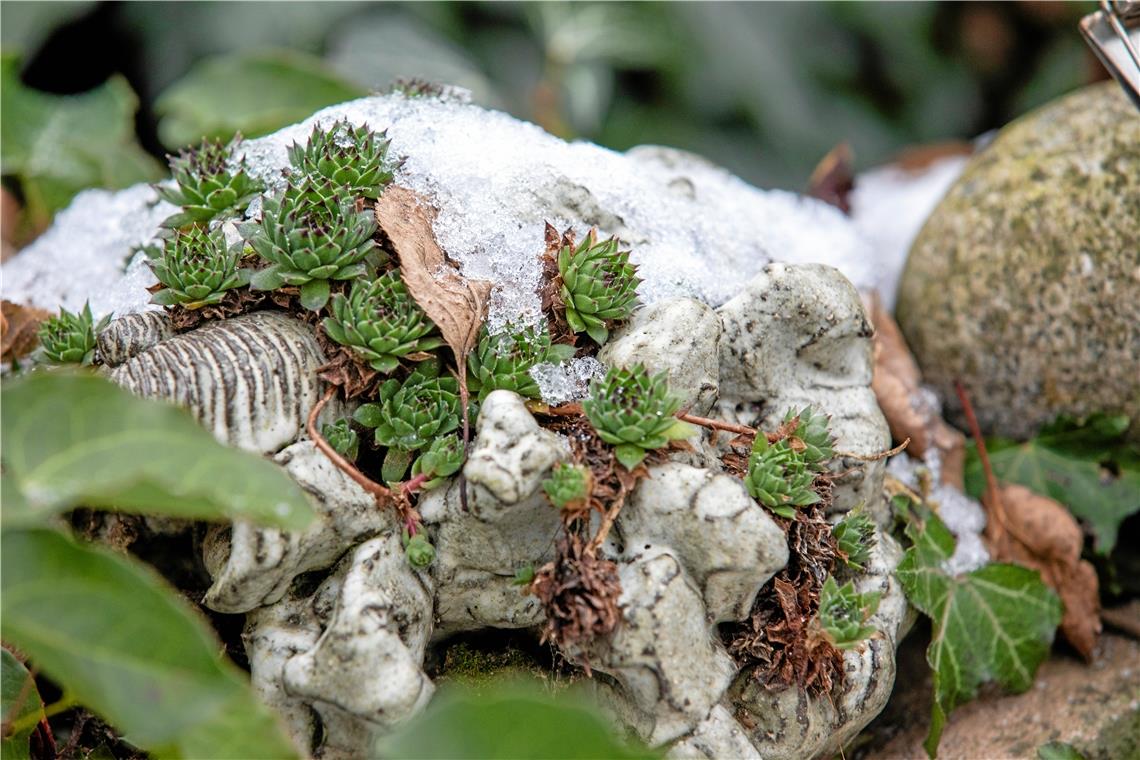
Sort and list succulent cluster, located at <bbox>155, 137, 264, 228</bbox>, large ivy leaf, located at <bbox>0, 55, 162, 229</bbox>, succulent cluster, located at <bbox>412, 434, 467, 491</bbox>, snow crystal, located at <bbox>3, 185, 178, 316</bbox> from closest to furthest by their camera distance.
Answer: succulent cluster, located at <bbox>412, 434, 467, 491</bbox> → succulent cluster, located at <bbox>155, 137, 264, 228</bbox> → snow crystal, located at <bbox>3, 185, 178, 316</bbox> → large ivy leaf, located at <bbox>0, 55, 162, 229</bbox>

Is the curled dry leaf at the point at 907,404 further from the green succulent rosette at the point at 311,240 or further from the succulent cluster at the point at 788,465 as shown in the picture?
the green succulent rosette at the point at 311,240

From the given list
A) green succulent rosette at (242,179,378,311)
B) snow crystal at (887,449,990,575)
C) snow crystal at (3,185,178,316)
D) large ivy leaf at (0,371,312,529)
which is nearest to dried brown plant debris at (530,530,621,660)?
large ivy leaf at (0,371,312,529)

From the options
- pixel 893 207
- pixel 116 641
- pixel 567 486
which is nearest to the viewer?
pixel 116 641

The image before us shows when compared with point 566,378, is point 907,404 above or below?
below

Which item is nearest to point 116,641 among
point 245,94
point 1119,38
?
point 245,94

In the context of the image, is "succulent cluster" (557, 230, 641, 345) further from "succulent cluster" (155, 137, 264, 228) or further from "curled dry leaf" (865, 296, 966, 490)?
"curled dry leaf" (865, 296, 966, 490)

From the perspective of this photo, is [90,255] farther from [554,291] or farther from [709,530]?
[709,530]

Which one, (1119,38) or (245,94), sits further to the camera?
(245,94)
